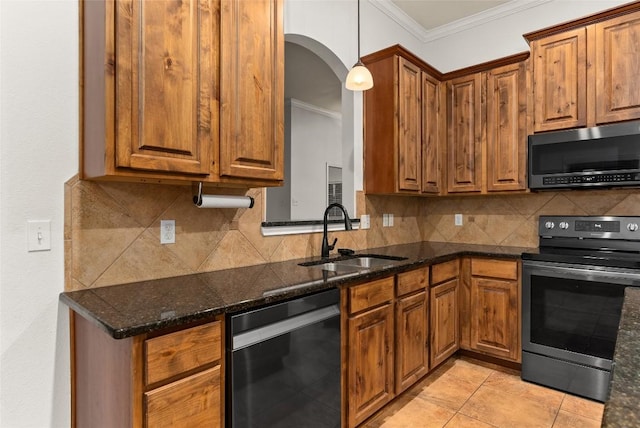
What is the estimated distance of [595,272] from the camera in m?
2.45

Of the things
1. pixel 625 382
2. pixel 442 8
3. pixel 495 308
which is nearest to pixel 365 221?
pixel 495 308

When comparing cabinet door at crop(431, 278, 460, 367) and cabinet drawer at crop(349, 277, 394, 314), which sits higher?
cabinet drawer at crop(349, 277, 394, 314)

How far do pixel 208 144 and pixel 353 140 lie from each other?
5.31ft

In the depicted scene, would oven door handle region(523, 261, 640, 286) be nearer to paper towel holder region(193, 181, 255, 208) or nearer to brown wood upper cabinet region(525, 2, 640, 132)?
brown wood upper cabinet region(525, 2, 640, 132)

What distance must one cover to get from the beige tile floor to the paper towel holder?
4.83ft

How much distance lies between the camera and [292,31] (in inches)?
100.0

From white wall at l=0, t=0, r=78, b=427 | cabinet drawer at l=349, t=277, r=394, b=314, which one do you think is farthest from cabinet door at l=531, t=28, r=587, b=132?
white wall at l=0, t=0, r=78, b=427

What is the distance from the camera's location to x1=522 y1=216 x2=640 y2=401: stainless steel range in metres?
2.42

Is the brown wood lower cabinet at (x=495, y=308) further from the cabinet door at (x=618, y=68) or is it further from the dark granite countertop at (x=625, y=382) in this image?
the dark granite countertop at (x=625, y=382)

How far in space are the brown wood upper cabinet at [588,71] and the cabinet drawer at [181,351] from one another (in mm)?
2791

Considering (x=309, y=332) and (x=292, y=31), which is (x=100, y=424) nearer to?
(x=309, y=332)

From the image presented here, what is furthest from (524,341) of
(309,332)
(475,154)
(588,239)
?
(309,332)

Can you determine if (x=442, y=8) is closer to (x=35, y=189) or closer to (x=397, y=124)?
(x=397, y=124)

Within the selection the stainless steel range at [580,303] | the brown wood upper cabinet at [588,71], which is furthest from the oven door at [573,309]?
the brown wood upper cabinet at [588,71]
